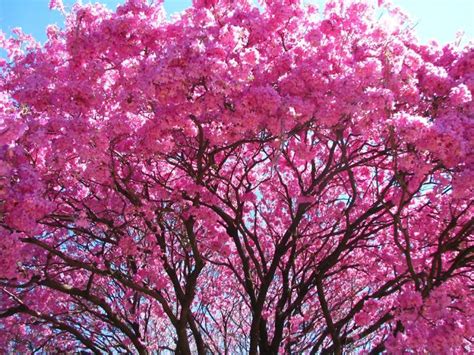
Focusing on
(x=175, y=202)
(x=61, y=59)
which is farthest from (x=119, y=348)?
(x=61, y=59)

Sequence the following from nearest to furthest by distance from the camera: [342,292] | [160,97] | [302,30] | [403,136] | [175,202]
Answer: [403,136] → [160,97] → [302,30] → [175,202] → [342,292]

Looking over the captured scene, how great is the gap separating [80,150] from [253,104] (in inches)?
80.0

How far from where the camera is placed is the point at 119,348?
12.6 metres

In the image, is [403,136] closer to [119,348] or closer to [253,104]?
[253,104]

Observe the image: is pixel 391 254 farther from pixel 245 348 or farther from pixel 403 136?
pixel 245 348

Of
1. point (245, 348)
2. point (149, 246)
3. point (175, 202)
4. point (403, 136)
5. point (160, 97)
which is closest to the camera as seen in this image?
point (403, 136)

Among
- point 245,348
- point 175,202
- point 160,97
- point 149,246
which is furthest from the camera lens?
point 245,348

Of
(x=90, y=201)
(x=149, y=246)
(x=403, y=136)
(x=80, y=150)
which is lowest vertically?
(x=403, y=136)

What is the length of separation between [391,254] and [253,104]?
4.86 metres

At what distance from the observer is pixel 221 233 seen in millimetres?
9664

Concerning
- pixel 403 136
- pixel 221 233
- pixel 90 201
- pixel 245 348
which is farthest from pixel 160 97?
pixel 245 348

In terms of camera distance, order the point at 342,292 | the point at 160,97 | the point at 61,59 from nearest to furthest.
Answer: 1. the point at 160,97
2. the point at 61,59
3. the point at 342,292

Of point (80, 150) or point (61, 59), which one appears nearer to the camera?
point (80, 150)

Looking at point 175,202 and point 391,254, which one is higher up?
point 175,202
